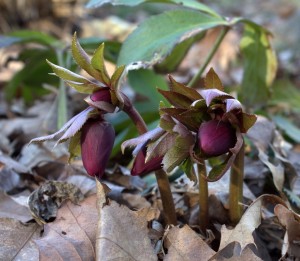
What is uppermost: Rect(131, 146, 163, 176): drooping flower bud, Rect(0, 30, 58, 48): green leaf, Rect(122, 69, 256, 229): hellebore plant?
Rect(122, 69, 256, 229): hellebore plant

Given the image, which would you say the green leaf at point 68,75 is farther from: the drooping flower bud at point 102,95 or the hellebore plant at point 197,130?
the hellebore plant at point 197,130

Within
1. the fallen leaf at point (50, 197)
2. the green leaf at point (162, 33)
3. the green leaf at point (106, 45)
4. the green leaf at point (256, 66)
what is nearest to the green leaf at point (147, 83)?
the green leaf at point (106, 45)

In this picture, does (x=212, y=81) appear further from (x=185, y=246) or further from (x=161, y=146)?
(x=185, y=246)

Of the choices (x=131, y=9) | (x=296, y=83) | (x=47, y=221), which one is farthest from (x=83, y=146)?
(x=131, y=9)

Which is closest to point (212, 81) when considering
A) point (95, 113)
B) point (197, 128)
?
point (197, 128)

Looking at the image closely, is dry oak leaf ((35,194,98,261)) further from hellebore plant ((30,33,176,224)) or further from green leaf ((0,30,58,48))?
green leaf ((0,30,58,48))

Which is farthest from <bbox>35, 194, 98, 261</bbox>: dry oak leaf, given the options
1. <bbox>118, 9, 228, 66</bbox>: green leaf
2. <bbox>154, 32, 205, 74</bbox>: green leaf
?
<bbox>154, 32, 205, 74</bbox>: green leaf
